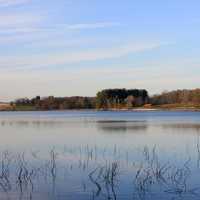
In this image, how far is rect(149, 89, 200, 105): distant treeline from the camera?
162m

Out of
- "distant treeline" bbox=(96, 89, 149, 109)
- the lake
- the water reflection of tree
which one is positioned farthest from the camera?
"distant treeline" bbox=(96, 89, 149, 109)

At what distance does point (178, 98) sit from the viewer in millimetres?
176000

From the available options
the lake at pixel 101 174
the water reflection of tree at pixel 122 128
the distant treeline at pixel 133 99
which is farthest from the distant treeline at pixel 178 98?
the lake at pixel 101 174

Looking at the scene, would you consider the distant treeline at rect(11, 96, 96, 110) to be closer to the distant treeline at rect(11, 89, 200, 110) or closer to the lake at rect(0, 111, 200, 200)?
the distant treeline at rect(11, 89, 200, 110)

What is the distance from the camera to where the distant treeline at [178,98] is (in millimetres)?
162500

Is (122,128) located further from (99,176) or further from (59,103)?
(59,103)

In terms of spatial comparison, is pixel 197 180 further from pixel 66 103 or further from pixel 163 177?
pixel 66 103

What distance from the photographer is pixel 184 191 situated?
15141mm

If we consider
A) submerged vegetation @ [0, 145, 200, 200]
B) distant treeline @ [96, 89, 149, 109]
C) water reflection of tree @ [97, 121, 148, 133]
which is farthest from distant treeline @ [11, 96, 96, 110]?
submerged vegetation @ [0, 145, 200, 200]

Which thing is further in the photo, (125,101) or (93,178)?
(125,101)

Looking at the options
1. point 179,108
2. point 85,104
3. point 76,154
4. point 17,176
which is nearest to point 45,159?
point 76,154

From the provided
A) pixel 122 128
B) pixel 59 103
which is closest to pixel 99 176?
pixel 122 128

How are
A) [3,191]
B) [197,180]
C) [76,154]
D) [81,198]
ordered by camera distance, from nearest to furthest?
1. [81,198]
2. [3,191]
3. [197,180]
4. [76,154]

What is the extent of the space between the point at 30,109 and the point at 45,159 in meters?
174
